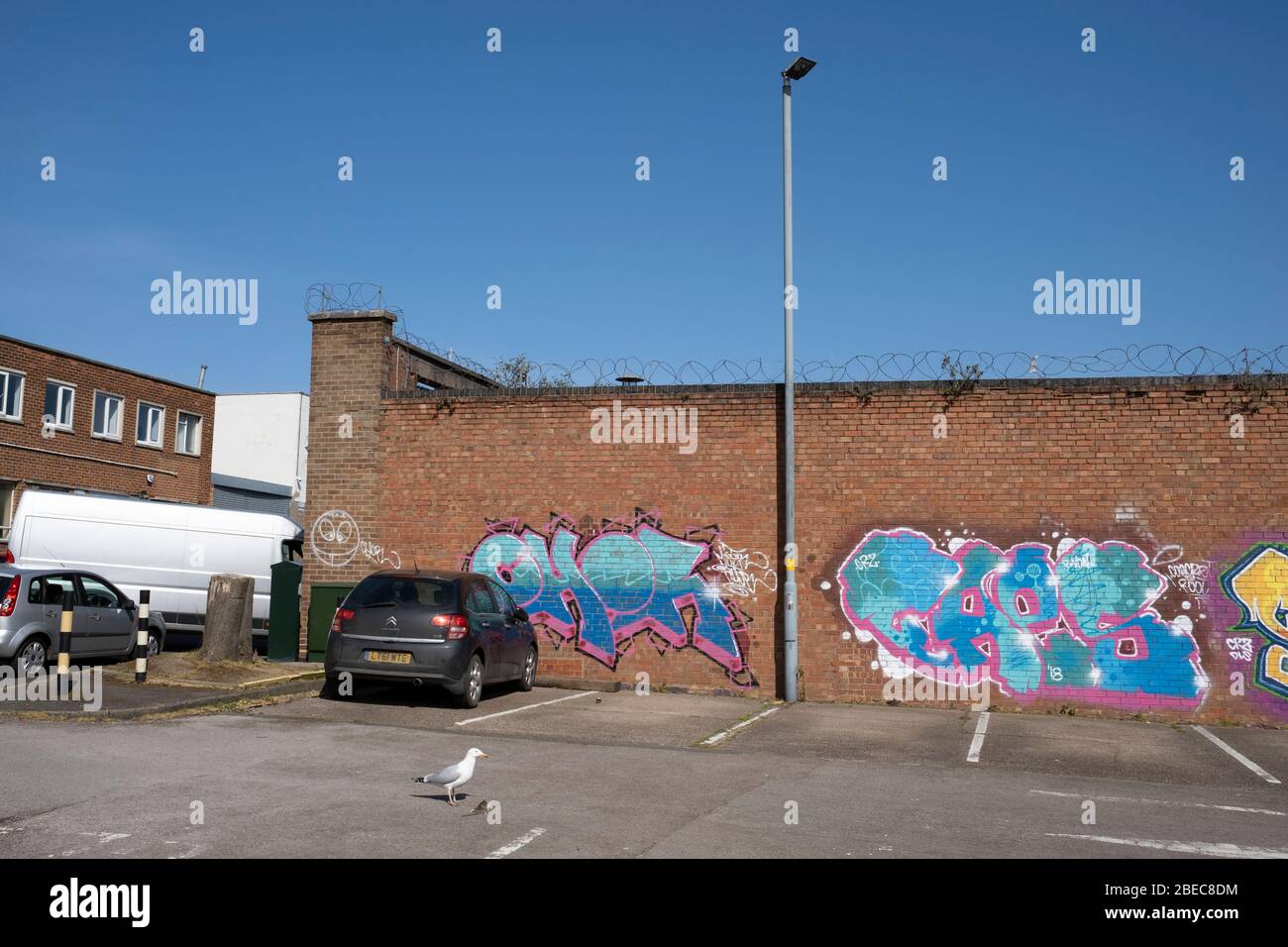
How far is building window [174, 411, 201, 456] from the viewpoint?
35.5m

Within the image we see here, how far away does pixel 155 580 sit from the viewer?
19391 millimetres

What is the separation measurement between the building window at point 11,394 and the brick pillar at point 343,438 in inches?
595

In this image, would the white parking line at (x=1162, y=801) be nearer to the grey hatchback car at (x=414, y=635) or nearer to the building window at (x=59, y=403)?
the grey hatchback car at (x=414, y=635)

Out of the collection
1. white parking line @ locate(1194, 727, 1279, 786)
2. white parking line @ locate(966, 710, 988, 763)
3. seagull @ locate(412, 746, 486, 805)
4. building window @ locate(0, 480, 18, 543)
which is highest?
building window @ locate(0, 480, 18, 543)

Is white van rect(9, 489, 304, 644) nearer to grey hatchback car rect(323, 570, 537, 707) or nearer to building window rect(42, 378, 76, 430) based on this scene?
grey hatchback car rect(323, 570, 537, 707)

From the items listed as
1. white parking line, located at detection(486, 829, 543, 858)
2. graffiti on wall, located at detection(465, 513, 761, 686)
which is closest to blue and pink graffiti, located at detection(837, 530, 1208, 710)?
graffiti on wall, located at detection(465, 513, 761, 686)

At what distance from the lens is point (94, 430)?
3189 cm

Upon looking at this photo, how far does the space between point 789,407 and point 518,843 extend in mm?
10032

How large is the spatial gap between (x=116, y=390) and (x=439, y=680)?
24569 millimetres

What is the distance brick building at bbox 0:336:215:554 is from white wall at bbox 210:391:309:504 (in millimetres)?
7135

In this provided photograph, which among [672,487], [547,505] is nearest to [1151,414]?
[672,487]

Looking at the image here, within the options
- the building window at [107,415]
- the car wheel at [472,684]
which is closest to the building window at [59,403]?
the building window at [107,415]

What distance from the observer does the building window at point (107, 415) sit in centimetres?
3203
